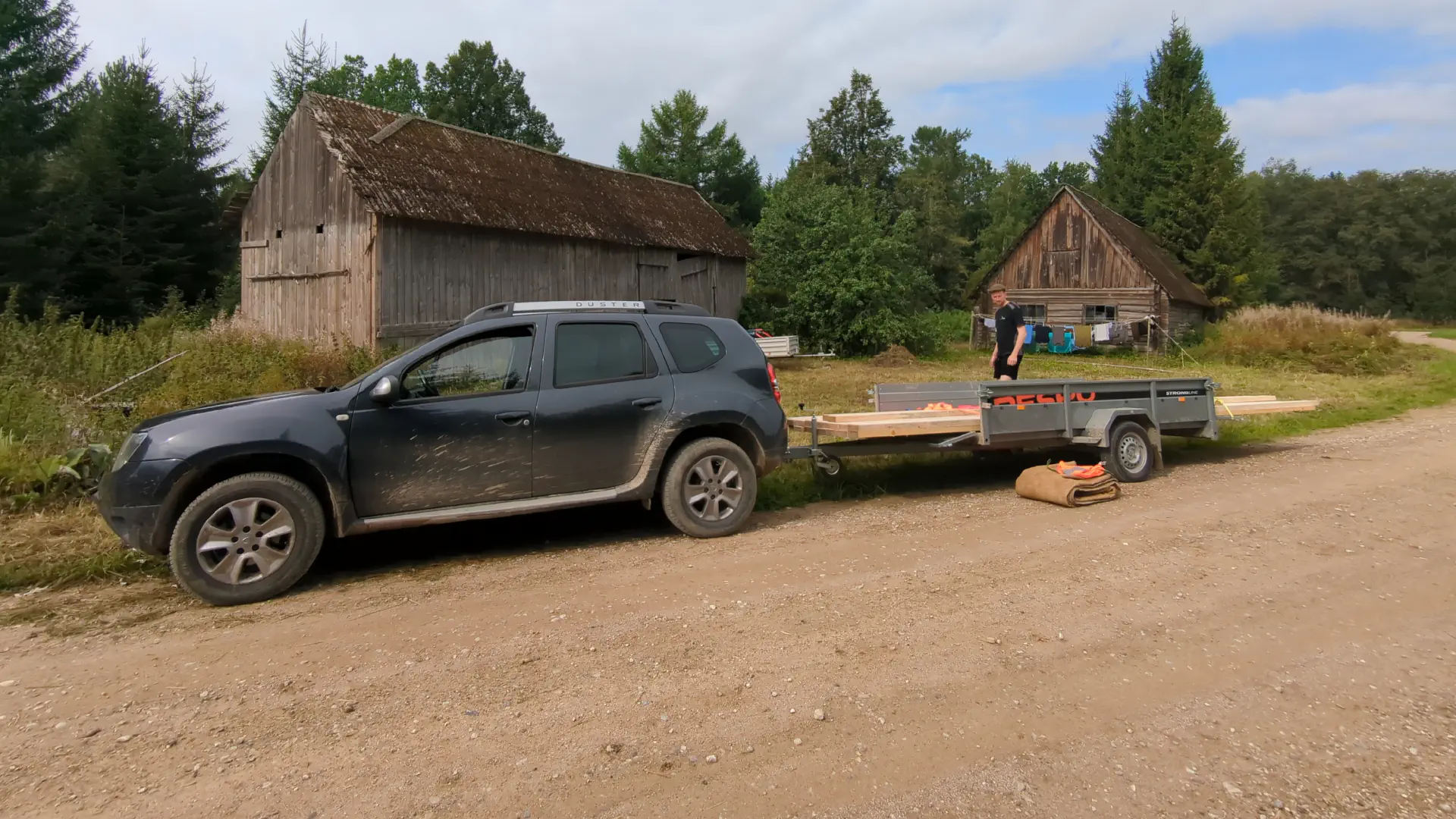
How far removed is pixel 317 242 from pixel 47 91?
2088 cm

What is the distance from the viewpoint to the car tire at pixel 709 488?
679cm

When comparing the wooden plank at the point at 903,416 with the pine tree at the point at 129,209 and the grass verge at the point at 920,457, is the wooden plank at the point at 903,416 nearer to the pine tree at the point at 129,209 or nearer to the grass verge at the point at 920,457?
the grass verge at the point at 920,457

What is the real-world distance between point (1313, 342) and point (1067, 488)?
21339 millimetres

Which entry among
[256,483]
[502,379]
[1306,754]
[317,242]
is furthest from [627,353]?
[317,242]

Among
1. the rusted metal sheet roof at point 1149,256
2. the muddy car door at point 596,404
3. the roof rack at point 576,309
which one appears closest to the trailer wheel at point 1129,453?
the roof rack at point 576,309

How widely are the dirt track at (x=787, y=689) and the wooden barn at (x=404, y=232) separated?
1331 centimetres

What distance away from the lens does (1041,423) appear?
839 centimetres

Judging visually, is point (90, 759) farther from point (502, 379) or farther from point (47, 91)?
point (47, 91)

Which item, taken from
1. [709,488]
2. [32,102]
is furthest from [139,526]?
[32,102]

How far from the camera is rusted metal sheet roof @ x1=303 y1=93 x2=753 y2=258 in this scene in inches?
715

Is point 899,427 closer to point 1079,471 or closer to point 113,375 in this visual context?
point 1079,471

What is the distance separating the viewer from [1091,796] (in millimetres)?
3176

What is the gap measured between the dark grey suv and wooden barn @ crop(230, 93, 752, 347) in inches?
471

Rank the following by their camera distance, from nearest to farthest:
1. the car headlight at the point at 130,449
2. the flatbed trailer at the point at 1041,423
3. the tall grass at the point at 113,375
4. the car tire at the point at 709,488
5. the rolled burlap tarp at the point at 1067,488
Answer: the car headlight at the point at 130,449 < the car tire at the point at 709,488 < the rolled burlap tarp at the point at 1067,488 < the flatbed trailer at the point at 1041,423 < the tall grass at the point at 113,375
